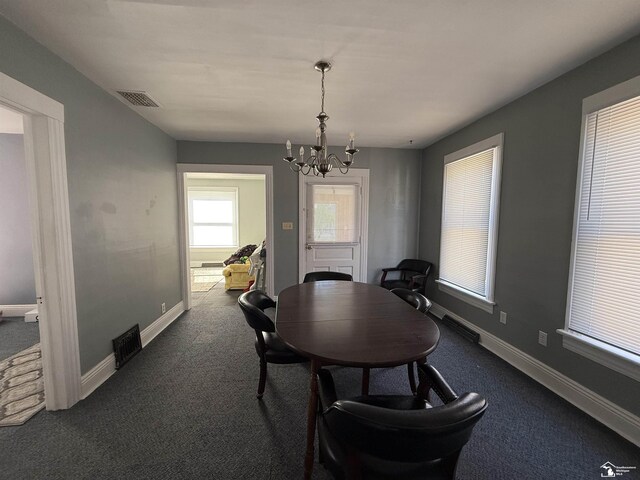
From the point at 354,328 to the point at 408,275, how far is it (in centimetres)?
305

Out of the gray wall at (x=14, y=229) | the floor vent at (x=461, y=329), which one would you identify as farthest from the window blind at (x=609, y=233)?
the gray wall at (x=14, y=229)

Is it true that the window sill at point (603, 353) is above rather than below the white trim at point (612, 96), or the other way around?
below

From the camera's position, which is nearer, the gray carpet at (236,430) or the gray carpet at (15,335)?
the gray carpet at (236,430)

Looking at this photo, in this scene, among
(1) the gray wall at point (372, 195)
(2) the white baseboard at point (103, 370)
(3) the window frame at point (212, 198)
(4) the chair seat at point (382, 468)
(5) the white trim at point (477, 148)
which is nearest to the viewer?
(4) the chair seat at point (382, 468)

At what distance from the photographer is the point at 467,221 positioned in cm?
326

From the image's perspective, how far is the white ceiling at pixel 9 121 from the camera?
9.35 ft

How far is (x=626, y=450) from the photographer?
1.59 m

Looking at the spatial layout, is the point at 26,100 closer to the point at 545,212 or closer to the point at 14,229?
the point at 14,229

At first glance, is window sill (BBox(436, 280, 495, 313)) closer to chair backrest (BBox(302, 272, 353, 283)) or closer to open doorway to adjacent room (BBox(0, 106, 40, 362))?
chair backrest (BBox(302, 272, 353, 283))


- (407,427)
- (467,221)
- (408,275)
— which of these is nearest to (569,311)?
(467,221)

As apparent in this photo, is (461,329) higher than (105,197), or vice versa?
(105,197)

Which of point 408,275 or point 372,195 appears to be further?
point 408,275

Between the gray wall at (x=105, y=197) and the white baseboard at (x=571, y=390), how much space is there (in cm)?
377

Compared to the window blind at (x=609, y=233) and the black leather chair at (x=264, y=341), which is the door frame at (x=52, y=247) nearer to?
the black leather chair at (x=264, y=341)
